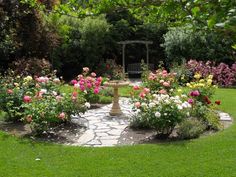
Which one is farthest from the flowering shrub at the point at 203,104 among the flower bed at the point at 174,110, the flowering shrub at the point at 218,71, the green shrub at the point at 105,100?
the flowering shrub at the point at 218,71

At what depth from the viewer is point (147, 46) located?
19.2 m

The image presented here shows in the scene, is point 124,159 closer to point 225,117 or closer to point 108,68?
point 225,117

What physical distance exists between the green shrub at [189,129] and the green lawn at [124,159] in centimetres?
17

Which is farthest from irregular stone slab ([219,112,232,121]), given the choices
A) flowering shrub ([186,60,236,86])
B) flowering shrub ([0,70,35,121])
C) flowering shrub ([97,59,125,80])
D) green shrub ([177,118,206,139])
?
flowering shrub ([97,59,125,80])

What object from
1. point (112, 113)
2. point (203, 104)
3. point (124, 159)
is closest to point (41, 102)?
point (112, 113)

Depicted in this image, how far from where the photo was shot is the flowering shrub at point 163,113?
7.51 m

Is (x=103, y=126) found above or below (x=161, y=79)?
below

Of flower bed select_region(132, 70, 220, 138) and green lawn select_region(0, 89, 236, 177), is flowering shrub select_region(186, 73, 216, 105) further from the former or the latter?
green lawn select_region(0, 89, 236, 177)

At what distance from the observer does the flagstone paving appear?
7621 mm

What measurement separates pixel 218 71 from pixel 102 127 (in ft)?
28.0

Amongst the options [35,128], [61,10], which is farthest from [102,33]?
[61,10]

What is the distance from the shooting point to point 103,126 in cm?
879

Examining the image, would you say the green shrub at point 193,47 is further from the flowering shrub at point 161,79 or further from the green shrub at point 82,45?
the flowering shrub at point 161,79

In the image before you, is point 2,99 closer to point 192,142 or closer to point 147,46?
point 192,142
